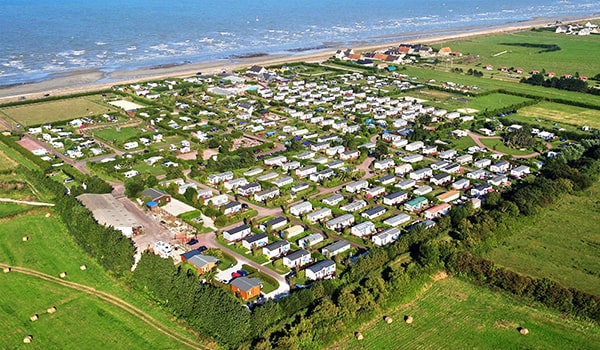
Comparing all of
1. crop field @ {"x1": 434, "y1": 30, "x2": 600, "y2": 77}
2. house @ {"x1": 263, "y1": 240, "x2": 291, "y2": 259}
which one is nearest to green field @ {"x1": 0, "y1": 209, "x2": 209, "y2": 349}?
house @ {"x1": 263, "y1": 240, "x2": 291, "y2": 259}

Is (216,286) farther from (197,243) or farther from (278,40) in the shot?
(278,40)

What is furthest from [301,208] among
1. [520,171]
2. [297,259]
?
[520,171]

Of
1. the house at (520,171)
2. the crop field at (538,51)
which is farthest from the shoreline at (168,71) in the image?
the house at (520,171)

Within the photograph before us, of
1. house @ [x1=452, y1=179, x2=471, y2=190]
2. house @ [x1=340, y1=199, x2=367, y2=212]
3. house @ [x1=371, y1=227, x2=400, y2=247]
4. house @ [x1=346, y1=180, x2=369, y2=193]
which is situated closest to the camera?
house @ [x1=371, y1=227, x2=400, y2=247]

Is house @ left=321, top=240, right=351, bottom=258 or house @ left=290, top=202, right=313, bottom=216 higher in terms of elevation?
house @ left=290, top=202, right=313, bottom=216

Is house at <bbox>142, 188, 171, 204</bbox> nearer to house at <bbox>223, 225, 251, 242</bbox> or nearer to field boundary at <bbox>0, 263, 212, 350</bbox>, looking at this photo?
house at <bbox>223, 225, 251, 242</bbox>

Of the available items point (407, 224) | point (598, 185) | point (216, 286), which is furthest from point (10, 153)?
point (598, 185)

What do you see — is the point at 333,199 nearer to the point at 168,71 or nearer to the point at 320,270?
the point at 320,270
